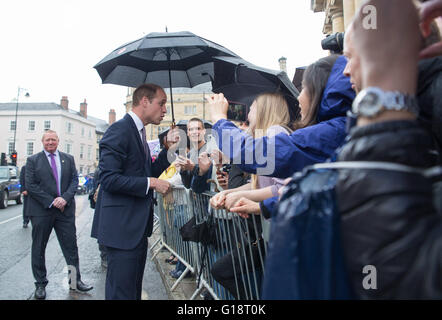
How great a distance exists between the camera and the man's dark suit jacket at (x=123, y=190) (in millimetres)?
2629

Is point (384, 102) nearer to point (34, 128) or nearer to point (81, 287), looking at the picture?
point (81, 287)

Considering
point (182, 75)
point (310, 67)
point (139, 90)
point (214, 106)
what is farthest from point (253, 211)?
point (182, 75)

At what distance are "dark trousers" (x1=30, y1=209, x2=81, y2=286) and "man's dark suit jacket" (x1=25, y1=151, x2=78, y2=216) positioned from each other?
9 centimetres

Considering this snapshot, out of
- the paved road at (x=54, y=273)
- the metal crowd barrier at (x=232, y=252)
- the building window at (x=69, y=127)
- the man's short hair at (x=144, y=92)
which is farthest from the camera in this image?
the building window at (x=69, y=127)

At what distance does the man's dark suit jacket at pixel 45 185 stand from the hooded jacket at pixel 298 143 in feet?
12.9

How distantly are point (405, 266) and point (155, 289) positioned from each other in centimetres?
428

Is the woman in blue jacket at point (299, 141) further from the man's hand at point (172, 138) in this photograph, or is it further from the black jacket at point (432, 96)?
the man's hand at point (172, 138)

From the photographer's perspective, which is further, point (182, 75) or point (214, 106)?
point (182, 75)

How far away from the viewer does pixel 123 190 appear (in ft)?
8.70

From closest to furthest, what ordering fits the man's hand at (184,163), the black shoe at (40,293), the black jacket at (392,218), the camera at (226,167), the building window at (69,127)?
the black jacket at (392,218) → the camera at (226,167) → the man's hand at (184,163) → the black shoe at (40,293) → the building window at (69,127)

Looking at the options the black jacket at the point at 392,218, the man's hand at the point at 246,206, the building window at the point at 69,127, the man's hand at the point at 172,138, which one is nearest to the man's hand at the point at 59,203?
the man's hand at the point at 172,138

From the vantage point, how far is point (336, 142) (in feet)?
5.27

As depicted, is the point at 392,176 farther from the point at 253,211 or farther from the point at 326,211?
the point at 253,211

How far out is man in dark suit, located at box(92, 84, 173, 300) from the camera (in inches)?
102
